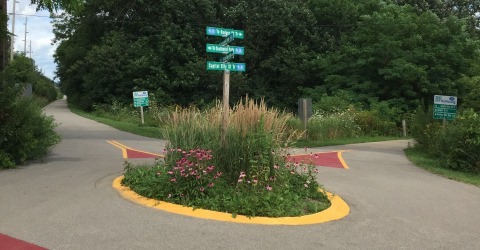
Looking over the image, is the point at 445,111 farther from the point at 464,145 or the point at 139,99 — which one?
the point at 139,99

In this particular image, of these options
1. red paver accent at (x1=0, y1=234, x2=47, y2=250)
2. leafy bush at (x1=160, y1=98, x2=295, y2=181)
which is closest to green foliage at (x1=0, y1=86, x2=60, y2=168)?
leafy bush at (x1=160, y1=98, x2=295, y2=181)

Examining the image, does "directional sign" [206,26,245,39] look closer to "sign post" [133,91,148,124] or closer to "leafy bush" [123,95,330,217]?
"leafy bush" [123,95,330,217]

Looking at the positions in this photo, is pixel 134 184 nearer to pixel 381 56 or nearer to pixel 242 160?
pixel 242 160

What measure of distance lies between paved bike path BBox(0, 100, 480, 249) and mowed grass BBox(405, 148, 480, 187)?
1082 mm

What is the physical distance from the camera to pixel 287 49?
36.9 metres

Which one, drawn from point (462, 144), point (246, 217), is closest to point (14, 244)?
point (246, 217)

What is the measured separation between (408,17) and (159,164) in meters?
28.1

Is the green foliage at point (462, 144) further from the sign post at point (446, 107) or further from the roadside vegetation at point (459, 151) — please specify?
the sign post at point (446, 107)

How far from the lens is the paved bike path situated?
523 centimetres

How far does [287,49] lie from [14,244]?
33353 millimetres

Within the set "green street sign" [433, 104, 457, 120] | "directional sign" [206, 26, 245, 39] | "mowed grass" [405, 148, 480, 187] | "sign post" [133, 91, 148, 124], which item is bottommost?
"mowed grass" [405, 148, 480, 187]

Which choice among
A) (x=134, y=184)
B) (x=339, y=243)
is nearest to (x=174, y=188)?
(x=134, y=184)

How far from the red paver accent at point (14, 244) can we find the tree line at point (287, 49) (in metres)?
28.4

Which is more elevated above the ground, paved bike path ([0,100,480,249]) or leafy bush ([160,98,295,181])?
leafy bush ([160,98,295,181])
